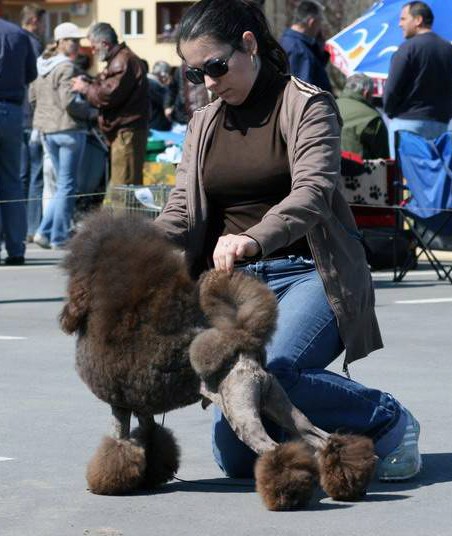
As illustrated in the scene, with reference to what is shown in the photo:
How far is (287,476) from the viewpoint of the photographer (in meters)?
4.42

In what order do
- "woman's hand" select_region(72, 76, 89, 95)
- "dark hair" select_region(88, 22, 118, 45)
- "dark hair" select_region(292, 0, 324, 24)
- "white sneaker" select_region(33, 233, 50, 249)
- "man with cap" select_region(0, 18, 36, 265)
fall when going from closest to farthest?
"dark hair" select_region(292, 0, 324, 24) → "man with cap" select_region(0, 18, 36, 265) → "dark hair" select_region(88, 22, 118, 45) → "woman's hand" select_region(72, 76, 89, 95) → "white sneaker" select_region(33, 233, 50, 249)

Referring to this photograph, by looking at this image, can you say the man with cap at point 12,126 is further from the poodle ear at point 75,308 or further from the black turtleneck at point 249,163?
the poodle ear at point 75,308

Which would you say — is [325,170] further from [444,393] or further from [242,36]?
[444,393]

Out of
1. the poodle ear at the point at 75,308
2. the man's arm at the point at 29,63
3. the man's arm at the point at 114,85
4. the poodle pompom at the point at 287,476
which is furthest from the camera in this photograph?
the man's arm at the point at 114,85

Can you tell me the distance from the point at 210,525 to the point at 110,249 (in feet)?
3.03

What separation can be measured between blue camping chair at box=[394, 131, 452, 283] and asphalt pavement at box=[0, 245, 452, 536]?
259 cm

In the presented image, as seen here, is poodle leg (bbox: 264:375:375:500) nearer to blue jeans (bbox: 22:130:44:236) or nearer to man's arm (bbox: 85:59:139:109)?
man's arm (bbox: 85:59:139:109)

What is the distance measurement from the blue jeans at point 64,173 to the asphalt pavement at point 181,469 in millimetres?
5277

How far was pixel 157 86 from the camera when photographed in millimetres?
20391

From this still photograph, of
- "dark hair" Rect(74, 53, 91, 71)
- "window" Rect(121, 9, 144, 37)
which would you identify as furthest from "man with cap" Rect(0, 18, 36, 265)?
"window" Rect(121, 9, 144, 37)

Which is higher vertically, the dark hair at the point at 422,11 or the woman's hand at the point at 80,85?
the dark hair at the point at 422,11

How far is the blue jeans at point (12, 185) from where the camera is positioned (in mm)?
12836

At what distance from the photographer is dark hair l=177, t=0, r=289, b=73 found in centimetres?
479

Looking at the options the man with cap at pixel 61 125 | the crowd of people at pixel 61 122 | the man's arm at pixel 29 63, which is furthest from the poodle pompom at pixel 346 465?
the man with cap at pixel 61 125
